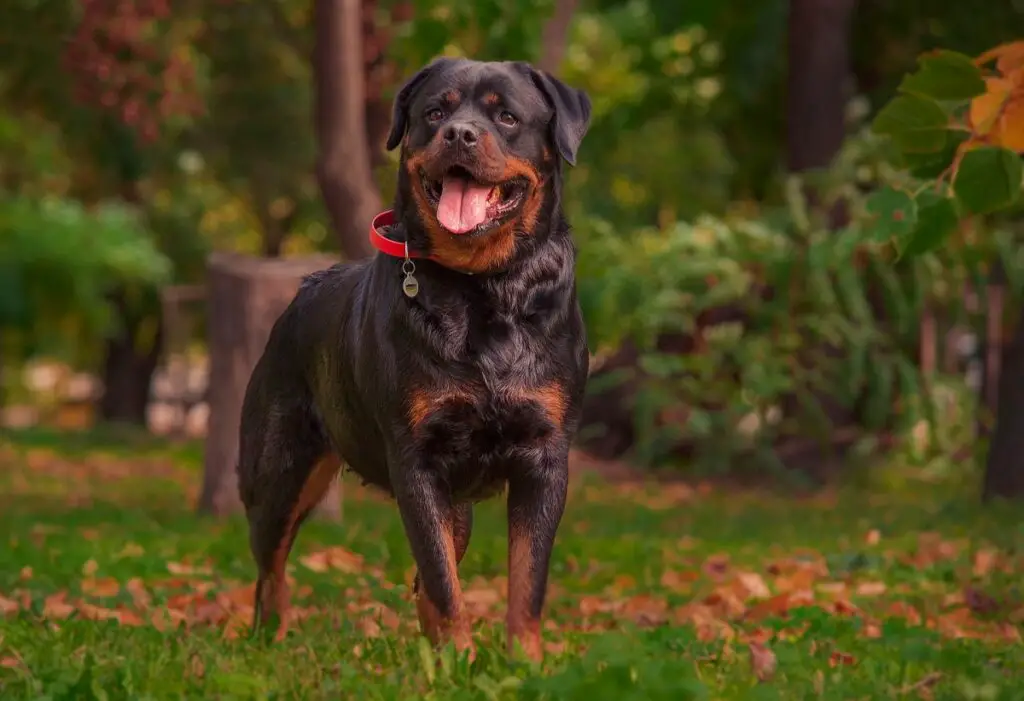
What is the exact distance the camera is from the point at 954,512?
11234 mm

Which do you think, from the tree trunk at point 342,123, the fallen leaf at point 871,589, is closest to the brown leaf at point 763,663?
the fallen leaf at point 871,589

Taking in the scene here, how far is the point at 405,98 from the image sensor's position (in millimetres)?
5258

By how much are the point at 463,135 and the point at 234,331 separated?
18.6 feet

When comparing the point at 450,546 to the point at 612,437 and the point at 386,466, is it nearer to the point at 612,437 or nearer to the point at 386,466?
the point at 386,466

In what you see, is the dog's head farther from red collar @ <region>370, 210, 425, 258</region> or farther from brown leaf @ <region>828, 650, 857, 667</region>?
brown leaf @ <region>828, 650, 857, 667</region>

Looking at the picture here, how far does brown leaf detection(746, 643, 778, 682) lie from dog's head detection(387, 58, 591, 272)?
1522mm

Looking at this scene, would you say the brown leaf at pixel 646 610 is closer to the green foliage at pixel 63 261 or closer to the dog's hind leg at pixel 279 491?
the dog's hind leg at pixel 279 491

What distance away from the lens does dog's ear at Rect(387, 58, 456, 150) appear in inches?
204

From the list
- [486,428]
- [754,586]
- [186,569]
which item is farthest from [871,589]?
[186,569]

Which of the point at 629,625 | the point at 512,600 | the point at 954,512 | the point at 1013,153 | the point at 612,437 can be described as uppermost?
the point at 1013,153

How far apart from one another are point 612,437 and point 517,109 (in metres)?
12.6

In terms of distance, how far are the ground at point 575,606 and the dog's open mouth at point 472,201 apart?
1324 millimetres

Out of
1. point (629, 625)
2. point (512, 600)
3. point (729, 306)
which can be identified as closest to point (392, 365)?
point (512, 600)

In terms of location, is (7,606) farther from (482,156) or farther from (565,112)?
(565,112)
